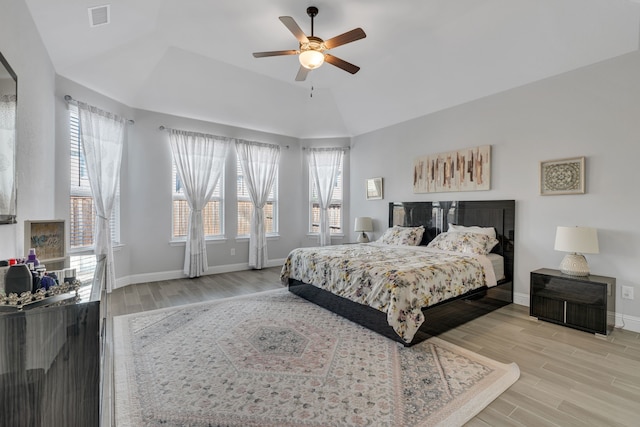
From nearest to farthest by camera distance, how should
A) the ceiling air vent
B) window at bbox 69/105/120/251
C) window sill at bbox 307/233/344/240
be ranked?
the ceiling air vent, window at bbox 69/105/120/251, window sill at bbox 307/233/344/240

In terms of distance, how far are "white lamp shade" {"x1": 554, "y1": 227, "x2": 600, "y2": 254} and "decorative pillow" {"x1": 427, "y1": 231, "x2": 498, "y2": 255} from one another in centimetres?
78

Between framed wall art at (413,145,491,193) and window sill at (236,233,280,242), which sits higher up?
framed wall art at (413,145,491,193)

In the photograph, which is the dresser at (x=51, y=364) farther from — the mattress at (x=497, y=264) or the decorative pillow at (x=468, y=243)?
the mattress at (x=497, y=264)

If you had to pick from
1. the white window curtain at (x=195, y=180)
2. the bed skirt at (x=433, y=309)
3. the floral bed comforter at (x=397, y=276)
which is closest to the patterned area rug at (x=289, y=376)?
the bed skirt at (x=433, y=309)

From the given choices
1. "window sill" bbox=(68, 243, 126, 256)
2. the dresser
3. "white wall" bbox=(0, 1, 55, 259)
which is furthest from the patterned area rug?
"window sill" bbox=(68, 243, 126, 256)

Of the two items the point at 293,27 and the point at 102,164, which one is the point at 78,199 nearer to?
the point at 102,164

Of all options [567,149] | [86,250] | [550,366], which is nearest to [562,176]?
[567,149]

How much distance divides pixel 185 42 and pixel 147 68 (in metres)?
0.73

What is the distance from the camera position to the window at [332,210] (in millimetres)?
6383

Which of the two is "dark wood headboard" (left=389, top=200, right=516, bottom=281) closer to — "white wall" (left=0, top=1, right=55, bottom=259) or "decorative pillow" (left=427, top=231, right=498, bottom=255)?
"decorative pillow" (left=427, top=231, right=498, bottom=255)

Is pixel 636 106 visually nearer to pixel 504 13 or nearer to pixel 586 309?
pixel 504 13

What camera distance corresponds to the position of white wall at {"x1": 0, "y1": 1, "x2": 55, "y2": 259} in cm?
189

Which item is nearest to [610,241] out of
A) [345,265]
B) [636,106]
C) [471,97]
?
[636,106]

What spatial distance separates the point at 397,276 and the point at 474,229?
6.74 feet
